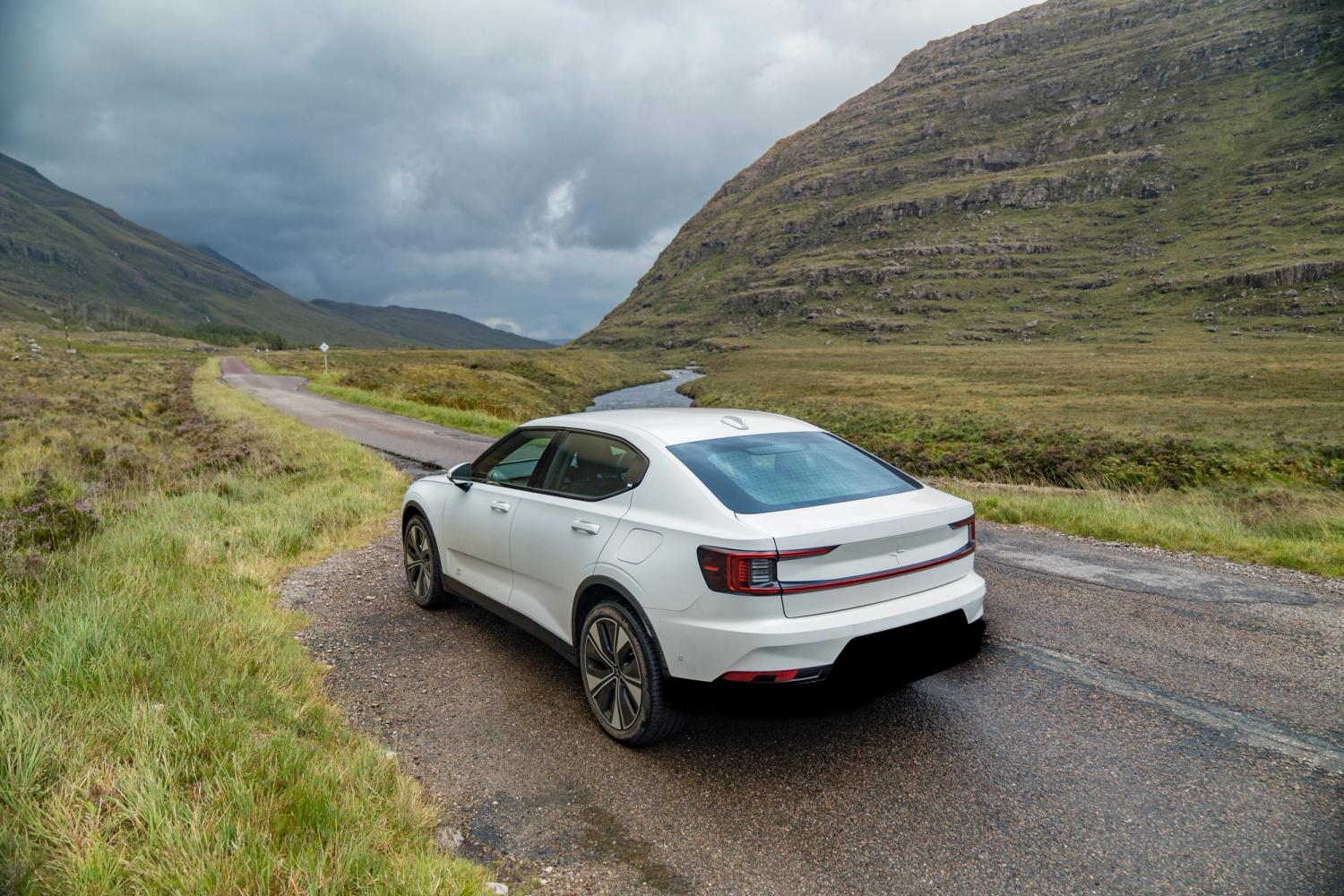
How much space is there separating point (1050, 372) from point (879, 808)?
67.9 meters

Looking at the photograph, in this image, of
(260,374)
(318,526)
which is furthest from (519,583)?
(260,374)

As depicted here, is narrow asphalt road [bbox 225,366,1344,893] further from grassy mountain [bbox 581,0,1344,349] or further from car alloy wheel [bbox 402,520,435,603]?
grassy mountain [bbox 581,0,1344,349]

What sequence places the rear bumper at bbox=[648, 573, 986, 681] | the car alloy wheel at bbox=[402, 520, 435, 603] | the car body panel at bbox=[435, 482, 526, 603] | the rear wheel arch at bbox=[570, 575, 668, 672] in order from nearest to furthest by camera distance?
1. the rear bumper at bbox=[648, 573, 986, 681]
2. the rear wheel arch at bbox=[570, 575, 668, 672]
3. the car body panel at bbox=[435, 482, 526, 603]
4. the car alloy wheel at bbox=[402, 520, 435, 603]

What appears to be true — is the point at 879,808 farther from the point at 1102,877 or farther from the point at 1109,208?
the point at 1109,208

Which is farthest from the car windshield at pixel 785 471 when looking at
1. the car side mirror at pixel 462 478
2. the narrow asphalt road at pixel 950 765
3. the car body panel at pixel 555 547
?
the car side mirror at pixel 462 478

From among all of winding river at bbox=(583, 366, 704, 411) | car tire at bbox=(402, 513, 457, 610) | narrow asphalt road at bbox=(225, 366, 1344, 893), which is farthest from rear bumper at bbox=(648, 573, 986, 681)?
winding river at bbox=(583, 366, 704, 411)

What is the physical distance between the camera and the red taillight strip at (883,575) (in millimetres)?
3162

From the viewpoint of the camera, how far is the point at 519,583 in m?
4.51

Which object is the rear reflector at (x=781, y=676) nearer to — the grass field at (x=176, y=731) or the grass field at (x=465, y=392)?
the grass field at (x=176, y=731)

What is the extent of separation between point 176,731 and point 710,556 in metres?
2.46

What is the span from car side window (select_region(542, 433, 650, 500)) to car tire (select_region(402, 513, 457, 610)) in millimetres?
1756

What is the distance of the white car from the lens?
3.14 meters

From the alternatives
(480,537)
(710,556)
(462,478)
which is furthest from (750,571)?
(462,478)

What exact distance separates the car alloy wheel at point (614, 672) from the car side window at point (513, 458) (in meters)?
1.49
